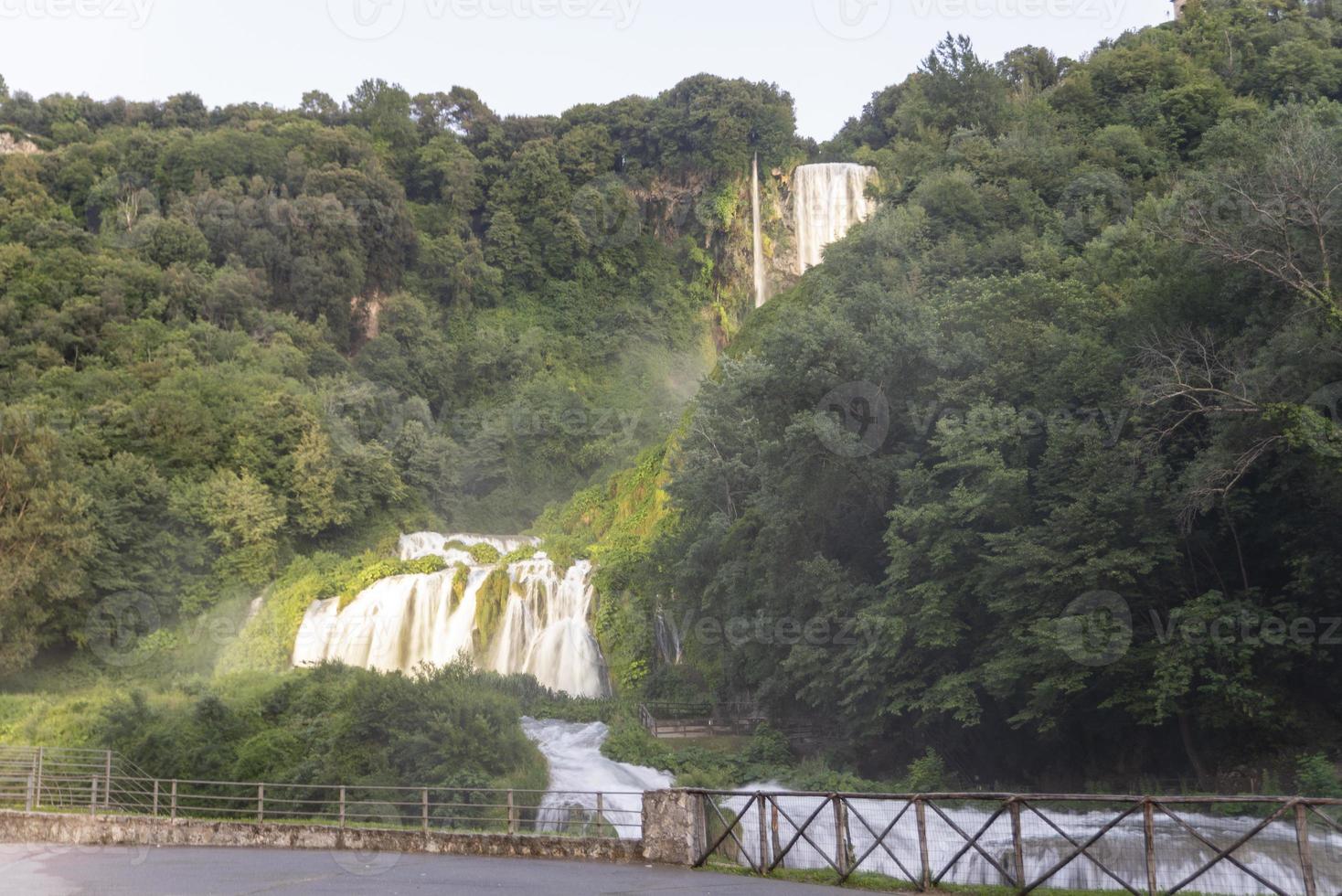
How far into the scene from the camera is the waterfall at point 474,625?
161 ft

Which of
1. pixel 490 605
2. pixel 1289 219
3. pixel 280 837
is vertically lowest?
pixel 280 837

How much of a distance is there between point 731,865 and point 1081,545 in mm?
14501

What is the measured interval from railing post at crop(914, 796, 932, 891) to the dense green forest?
13.5 metres

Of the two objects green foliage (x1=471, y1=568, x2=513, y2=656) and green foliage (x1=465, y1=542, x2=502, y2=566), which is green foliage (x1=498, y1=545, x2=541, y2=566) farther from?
green foliage (x1=471, y1=568, x2=513, y2=656)

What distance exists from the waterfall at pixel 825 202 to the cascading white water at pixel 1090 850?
6124 centimetres

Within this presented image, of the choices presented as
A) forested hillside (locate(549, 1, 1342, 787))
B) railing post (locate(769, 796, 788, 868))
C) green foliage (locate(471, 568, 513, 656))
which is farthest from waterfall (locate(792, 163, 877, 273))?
railing post (locate(769, 796, 788, 868))

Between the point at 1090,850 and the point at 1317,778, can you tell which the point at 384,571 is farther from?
the point at 1090,850

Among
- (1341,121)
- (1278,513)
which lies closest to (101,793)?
(1278,513)

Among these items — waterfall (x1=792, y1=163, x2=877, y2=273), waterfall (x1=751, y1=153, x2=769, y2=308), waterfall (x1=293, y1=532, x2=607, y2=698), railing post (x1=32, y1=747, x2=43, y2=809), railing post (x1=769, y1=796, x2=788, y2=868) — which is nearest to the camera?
railing post (x1=769, y1=796, x2=788, y2=868)

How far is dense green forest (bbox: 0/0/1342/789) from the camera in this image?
28422 mm

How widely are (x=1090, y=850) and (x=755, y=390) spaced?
23.4 m

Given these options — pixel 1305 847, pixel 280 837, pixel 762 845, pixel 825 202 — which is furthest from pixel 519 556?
pixel 1305 847

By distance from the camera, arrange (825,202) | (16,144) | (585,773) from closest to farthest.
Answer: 1. (585,773)
2. (825,202)
3. (16,144)

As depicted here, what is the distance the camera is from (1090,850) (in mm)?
14508
